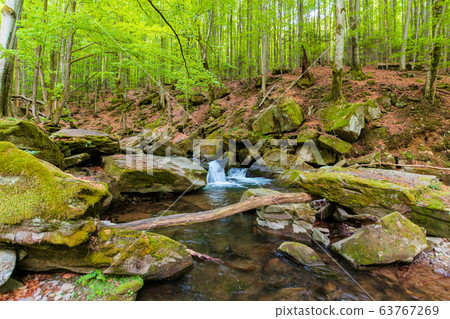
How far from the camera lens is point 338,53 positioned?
30.7 feet

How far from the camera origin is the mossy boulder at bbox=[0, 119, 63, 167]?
14.3 feet

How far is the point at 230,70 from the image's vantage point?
22.0 meters

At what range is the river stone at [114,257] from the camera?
2547 millimetres

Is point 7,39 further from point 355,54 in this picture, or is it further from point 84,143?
point 355,54

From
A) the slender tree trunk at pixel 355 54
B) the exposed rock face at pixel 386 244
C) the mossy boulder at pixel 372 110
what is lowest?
the exposed rock face at pixel 386 244

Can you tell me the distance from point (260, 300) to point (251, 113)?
39.9 feet

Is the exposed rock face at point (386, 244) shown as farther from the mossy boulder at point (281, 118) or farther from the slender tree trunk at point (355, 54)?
the slender tree trunk at point (355, 54)

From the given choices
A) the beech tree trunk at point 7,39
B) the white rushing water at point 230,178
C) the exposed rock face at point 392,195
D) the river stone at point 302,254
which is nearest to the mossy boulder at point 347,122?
the white rushing water at point 230,178

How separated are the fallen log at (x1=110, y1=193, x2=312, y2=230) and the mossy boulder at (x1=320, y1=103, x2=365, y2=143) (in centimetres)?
591

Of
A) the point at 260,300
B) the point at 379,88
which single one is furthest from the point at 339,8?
the point at 260,300

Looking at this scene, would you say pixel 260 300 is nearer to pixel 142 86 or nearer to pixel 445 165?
pixel 445 165

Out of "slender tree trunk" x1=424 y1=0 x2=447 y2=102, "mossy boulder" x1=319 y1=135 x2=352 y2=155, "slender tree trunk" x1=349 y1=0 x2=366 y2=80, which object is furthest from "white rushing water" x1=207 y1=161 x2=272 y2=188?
"slender tree trunk" x1=349 y1=0 x2=366 y2=80

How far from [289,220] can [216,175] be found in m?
5.94

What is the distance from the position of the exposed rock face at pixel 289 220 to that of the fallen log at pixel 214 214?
0.18 metres
